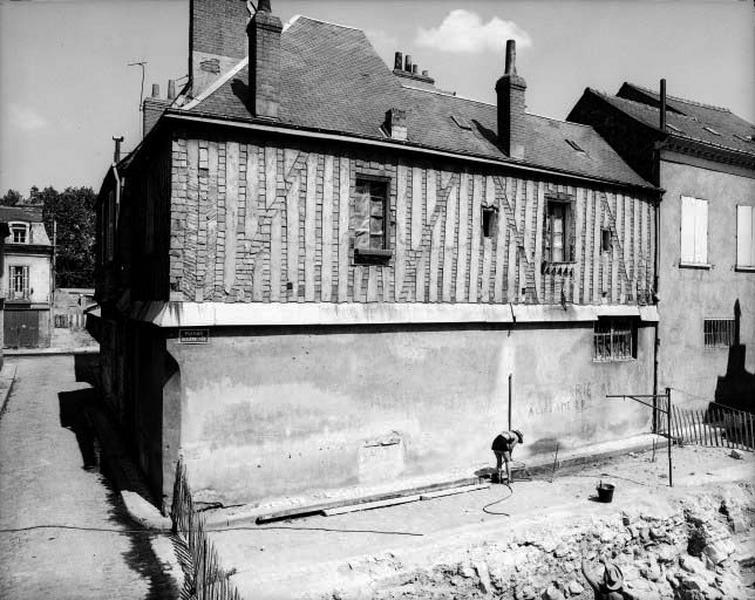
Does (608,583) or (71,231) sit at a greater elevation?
(71,231)

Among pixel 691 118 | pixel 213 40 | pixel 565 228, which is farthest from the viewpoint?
pixel 691 118

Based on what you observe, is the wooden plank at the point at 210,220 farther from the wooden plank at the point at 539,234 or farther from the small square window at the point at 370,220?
the wooden plank at the point at 539,234

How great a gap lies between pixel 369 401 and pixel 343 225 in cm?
359

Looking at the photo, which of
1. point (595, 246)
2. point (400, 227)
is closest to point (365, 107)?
point (400, 227)

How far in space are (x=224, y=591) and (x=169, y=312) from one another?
4921 mm

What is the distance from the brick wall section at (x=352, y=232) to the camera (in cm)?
995

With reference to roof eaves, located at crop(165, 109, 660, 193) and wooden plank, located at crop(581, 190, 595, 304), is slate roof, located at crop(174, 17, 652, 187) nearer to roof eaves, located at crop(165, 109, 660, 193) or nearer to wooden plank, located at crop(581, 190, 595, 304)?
roof eaves, located at crop(165, 109, 660, 193)

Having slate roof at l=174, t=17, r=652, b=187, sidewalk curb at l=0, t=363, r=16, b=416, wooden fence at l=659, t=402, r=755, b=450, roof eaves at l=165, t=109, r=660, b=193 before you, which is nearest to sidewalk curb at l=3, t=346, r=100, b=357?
sidewalk curb at l=0, t=363, r=16, b=416

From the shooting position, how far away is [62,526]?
9.48 m

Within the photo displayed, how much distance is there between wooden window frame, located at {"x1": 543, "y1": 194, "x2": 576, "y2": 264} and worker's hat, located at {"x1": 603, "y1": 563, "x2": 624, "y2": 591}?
7040 mm

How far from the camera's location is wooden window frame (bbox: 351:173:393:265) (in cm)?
1141

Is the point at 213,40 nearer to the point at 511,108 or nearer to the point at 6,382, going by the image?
the point at 511,108

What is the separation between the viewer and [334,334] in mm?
11039

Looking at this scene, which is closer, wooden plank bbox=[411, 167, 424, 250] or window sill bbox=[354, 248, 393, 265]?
window sill bbox=[354, 248, 393, 265]
